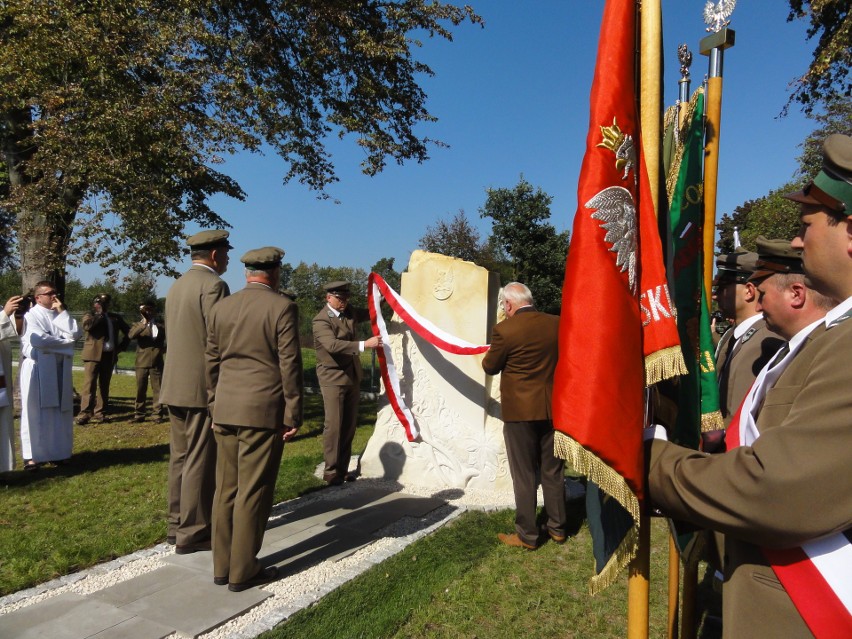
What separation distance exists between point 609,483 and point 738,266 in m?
3.37

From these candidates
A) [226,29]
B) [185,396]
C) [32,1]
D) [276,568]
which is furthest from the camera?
[226,29]

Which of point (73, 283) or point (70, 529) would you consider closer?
point (70, 529)

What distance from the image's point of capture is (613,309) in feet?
6.17

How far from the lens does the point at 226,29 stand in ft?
33.9

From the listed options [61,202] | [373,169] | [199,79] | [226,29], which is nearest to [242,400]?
[199,79]

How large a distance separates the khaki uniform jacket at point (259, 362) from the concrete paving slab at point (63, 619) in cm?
136

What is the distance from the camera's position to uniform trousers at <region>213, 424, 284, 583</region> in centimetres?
393

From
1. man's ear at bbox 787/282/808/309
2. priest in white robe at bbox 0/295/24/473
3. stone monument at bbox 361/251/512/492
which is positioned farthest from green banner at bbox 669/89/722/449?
priest in white robe at bbox 0/295/24/473

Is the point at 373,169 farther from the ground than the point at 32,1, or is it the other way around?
the point at 32,1

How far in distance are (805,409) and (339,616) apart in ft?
10.6

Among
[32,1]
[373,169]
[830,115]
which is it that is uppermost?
[830,115]

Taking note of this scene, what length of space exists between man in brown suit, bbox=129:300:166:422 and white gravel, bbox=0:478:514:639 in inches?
236

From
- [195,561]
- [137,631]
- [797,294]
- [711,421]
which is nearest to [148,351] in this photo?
[195,561]

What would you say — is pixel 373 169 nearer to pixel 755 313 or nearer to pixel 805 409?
pixel 755 313
